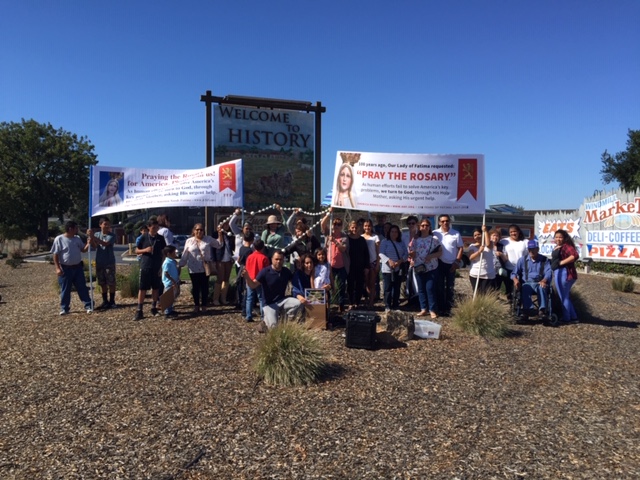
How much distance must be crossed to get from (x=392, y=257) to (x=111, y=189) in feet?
18.2

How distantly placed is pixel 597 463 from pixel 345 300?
592 cm

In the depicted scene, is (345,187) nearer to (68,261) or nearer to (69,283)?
(68,261)

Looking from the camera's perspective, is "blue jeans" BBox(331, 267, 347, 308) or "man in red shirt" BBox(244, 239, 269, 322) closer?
"man in red shirt" BBox(244, 239, 269, 322)

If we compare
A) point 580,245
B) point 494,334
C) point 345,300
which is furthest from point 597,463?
point 580,245

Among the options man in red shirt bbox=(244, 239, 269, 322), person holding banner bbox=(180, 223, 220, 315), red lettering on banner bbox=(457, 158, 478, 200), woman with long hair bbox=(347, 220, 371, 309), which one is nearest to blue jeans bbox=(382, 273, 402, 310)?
woman with long hair bbox=(347, 220, 371, 309)

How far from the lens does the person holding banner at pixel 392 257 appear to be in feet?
28.9

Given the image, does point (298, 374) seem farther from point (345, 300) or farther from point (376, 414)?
point (345, 300)

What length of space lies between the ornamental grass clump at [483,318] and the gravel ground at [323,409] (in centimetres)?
24

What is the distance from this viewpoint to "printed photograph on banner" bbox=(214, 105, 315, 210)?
50.5 feet

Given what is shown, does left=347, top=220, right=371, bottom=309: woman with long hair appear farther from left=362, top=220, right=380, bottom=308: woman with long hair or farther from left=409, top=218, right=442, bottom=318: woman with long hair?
left=409, top=218, right=442, bottom=318: woman with long hair

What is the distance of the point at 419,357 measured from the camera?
6328mm

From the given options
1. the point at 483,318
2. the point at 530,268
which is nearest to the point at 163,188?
the point at 483,318

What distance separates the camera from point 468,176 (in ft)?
28.3

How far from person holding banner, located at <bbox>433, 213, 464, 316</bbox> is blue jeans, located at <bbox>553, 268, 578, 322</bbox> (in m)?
1.70
